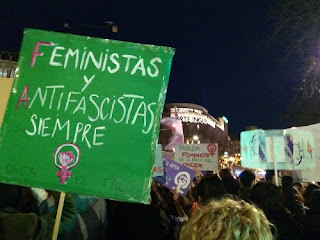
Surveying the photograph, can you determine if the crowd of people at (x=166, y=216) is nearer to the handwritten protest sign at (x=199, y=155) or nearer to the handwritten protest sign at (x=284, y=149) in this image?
the handwritten protest sign at (x=284, y=149)

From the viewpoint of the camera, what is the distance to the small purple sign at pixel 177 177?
5984 millimetres

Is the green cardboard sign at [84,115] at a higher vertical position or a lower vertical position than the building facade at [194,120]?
lower

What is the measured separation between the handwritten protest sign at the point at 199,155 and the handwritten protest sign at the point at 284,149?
1798 millimetres

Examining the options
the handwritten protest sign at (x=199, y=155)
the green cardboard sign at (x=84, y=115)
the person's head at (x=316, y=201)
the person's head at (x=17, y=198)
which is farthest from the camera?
the handwritten protest sign at (x=199, y=155)

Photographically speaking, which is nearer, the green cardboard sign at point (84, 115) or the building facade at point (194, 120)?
the green cardboard sign at point (84, 115)

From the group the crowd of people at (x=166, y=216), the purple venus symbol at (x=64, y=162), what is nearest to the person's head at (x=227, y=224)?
the crowd of people at (x=166, y=216)

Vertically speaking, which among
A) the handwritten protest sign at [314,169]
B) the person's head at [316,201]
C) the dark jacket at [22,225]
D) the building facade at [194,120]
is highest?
the building facade at [194,120]

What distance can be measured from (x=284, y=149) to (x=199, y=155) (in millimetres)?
2595

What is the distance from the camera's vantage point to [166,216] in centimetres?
391

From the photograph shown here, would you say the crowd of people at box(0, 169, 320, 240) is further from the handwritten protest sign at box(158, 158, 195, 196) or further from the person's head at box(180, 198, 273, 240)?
the handwritten protest sign at box(158, 158, 195, 196)

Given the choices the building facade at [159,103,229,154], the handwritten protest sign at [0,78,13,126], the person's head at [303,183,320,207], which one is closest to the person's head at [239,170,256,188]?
the person's head at [303,183,320,207]

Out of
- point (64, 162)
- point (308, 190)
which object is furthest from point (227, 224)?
point (308, 190)

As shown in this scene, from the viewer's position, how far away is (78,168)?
2.55 meters

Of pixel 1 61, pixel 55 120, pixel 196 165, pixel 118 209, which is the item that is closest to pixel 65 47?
pixel 55 120
